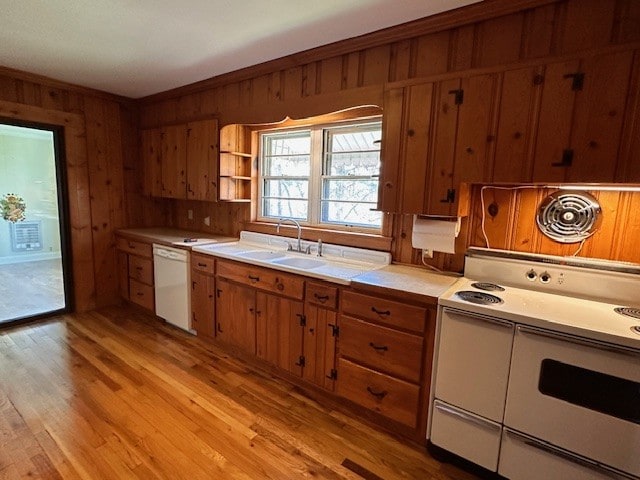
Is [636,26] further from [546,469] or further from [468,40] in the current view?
[546,469]

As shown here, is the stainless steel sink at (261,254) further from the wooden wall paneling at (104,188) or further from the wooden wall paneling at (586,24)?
the wooden wall paneling at (586,24)

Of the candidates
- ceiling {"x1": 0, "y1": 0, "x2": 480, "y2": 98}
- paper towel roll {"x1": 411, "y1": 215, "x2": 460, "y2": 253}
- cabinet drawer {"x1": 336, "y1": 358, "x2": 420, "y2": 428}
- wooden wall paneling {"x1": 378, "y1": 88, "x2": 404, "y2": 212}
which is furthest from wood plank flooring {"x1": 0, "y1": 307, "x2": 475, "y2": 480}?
ceiling {"x1": 0, "y1": 0, "x2": 480, "y2": 98}

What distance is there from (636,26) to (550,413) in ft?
6.02

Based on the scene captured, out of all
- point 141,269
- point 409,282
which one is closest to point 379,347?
point 409,282

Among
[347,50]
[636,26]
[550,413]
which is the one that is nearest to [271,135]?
[347,50]

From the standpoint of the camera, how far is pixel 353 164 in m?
2.77

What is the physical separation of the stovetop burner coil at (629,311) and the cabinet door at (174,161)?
12.0ft

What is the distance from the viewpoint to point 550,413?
149 cm

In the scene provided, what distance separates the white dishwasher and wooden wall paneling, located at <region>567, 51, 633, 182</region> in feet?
9.76

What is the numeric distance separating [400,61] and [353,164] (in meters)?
0.83

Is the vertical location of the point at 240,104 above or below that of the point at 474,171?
above

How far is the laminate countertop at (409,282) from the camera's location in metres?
1.83

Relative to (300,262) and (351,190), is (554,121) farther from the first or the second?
(300,262)

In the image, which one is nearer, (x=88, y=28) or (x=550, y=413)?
(x=550, y=413)
